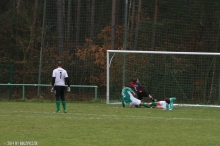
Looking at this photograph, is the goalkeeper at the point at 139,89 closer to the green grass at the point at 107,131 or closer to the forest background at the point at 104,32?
the forest background at the point at 104,32

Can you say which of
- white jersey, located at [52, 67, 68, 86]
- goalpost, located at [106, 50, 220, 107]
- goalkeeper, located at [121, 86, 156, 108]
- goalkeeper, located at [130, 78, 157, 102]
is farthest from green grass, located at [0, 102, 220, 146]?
goalpost, located at [106, 50, 220, 107]

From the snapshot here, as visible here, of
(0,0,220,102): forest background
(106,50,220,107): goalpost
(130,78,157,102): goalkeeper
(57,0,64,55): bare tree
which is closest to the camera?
(130,78,157,102): goalkeeper

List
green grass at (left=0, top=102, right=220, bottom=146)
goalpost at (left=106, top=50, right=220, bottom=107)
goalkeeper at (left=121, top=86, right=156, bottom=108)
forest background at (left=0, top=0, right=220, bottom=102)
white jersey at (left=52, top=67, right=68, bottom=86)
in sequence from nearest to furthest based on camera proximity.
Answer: green grass at (left=0, top=102, right=220, bottom=146) → white jersey at (left=52, top=67, right=68, bottom=86) → goalkeeper at (left=121, top=86, right=156, bottom=108) → goalpost at (left=106, top=50, right=220, bottom=107) → forest background at (left=0, top=0, right=220, bottom=102)

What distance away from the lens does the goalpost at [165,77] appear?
26.9m

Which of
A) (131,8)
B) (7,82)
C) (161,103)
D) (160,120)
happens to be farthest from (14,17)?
(160,120)

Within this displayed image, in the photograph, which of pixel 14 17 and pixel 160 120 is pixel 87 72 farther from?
pixel 160 120

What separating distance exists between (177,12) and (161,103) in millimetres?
10374

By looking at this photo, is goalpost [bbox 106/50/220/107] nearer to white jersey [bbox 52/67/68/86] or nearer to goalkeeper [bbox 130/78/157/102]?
goalkeeper [bbox 130/78/157/102]

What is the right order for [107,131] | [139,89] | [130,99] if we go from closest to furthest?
[107,131] → [130,99] → [139,89]

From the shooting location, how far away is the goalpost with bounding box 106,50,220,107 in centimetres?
2694

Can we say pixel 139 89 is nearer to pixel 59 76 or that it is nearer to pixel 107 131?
pixel 59 76

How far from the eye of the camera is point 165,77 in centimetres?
2803

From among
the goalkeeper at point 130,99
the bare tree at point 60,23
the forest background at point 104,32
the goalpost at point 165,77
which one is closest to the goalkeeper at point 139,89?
the goalkeeper at point 130,99

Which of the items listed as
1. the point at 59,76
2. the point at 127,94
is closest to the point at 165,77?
the point at 127,94
